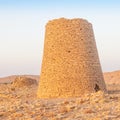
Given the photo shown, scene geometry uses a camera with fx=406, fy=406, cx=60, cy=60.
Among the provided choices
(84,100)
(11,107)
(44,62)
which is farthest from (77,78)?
(11,107)

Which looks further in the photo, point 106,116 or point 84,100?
point 84,100

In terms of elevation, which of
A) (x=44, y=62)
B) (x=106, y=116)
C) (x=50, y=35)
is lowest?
(x=106, y=116)

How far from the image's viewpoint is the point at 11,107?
11.2m

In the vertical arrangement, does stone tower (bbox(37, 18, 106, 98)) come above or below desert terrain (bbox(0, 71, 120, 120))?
above

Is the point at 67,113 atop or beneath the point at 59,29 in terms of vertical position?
beneath

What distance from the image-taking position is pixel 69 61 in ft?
47.0

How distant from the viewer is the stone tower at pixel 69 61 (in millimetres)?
14203

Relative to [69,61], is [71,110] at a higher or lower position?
lower

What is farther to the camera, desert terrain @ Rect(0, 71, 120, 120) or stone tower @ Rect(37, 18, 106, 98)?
stone tower @ Rect(37, 18, 106, 98)

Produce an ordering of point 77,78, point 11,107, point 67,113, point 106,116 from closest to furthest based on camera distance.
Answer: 1. point 106,116
2. point 67,113
3. point 11,107
4. point 77,78

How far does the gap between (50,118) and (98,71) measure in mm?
5358

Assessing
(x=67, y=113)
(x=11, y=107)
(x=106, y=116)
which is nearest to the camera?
(x=106, y=116)

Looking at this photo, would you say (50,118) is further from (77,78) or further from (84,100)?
(77,78)

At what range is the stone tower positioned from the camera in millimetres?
14203
